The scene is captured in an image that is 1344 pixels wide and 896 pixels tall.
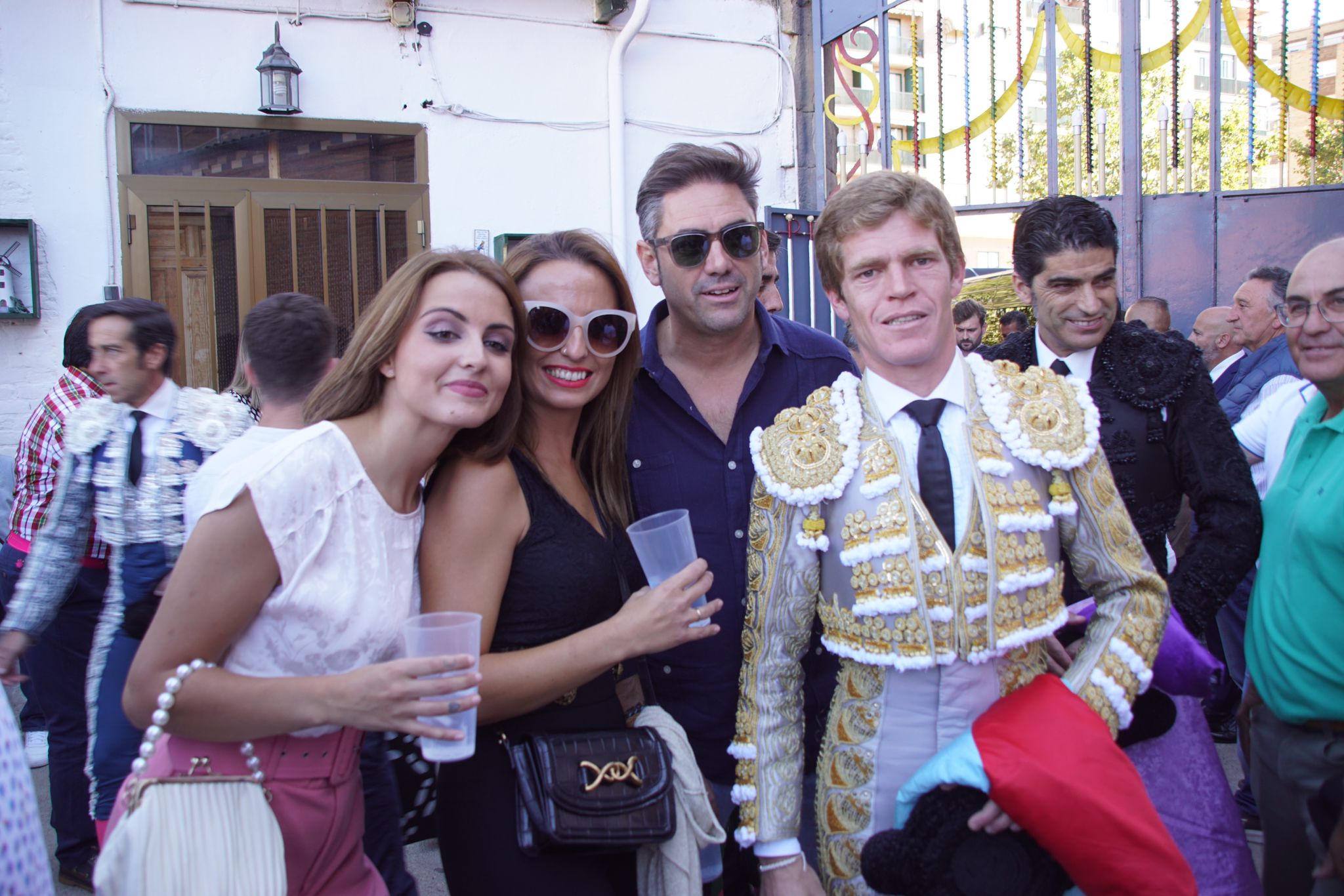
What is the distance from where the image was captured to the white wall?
648 cm

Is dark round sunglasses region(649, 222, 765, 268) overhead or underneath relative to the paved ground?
overhead

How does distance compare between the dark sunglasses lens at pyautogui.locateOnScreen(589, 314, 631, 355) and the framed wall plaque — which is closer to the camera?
the dark sunglasses lens at pyautogui.locateOnScreen(589, 314, 631, 355)

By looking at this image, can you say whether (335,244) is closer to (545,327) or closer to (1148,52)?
(545,327)

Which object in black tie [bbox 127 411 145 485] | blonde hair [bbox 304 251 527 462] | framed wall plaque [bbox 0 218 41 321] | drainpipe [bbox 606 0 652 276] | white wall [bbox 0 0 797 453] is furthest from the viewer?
drainpipe [bbox 606 0 652 276]

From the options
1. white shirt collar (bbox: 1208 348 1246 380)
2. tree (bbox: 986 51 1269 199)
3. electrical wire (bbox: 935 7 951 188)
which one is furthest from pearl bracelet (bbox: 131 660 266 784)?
tree (bbox: 986 51 1269 199)

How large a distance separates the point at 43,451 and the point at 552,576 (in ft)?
9.69

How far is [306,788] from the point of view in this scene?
1.75 meters

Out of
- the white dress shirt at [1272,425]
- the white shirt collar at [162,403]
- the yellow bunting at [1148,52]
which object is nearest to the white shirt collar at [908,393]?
the white dress shirt at [1272,425]

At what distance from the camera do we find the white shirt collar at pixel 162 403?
10.7ft

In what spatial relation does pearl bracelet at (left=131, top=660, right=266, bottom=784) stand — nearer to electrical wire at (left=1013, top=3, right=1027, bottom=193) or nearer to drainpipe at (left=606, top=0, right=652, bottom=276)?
electrical wire at (left=1013, top=3, right=1027, bottom=193)

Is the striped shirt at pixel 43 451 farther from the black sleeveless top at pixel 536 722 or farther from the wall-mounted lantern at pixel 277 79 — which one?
the wall-mounted lantern at pixel 277 79

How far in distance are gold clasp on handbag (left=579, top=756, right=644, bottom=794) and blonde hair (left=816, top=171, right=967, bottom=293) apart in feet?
3.30

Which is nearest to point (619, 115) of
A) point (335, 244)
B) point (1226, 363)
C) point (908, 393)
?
point (335, 244)

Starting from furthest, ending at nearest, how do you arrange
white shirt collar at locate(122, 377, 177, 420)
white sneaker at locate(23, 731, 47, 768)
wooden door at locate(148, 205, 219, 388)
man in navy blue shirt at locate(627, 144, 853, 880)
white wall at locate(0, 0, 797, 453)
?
wooden door at locate(148, 205, 219, 388) → white wall at locate(0, 0, 797, 453) → white sneaker at locate(23, 731, 47, 768) → white shirt collar at locate(122, 377, 177, 420) → man in navy blue shirt at locate(627, 144, 853, 880)
